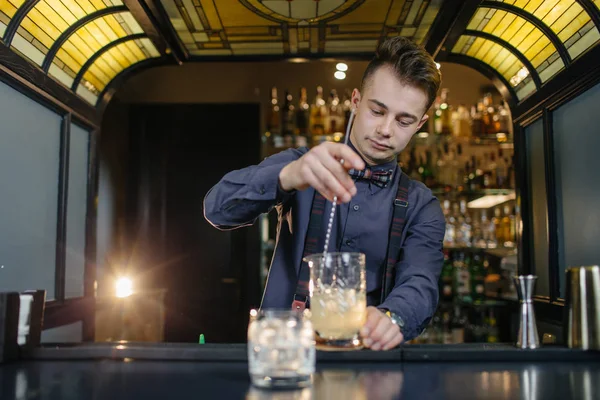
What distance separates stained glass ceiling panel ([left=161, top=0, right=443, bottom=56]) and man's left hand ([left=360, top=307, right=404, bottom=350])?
60.2 inches

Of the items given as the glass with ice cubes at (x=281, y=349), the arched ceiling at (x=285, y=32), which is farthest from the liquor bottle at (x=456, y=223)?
the glass with ice cubes at (x=281, y=349)

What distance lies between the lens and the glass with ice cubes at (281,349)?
93cm

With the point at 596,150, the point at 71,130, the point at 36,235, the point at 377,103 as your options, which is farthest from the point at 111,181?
the point at 596,150

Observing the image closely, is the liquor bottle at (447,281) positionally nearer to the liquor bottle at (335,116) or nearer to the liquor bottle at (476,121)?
the liquor bottle at (476,121)

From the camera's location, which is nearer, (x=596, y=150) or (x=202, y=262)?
(x=596, y=150)

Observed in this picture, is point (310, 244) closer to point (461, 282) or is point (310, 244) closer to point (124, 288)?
point (461, 282)

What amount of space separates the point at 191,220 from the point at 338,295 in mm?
3287

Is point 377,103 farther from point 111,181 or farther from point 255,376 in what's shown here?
point 111,181

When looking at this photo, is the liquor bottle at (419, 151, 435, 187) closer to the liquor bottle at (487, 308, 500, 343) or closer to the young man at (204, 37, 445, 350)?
the liquor bottle at (487, 308, 500, 343)

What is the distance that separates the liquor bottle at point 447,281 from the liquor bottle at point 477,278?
0.16 meters

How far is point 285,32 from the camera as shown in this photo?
266cm

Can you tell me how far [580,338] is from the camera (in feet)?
4.25

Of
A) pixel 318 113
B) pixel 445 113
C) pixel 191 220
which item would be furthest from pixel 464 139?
pixel 191 220

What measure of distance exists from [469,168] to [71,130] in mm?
2831
